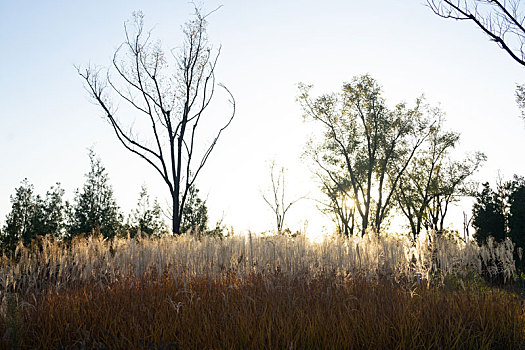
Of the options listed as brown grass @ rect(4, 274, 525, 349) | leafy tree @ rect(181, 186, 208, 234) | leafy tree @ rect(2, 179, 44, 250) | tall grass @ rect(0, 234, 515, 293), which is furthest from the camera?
leafy tree @ rect(181, 186, 208, 234)

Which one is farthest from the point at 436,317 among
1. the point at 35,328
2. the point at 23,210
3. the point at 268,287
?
the point at 23,210

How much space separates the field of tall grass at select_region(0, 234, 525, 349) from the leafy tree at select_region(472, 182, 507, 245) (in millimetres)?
11104

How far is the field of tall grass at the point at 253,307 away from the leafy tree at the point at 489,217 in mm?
11104

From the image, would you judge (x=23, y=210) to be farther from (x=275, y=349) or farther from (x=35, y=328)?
(x=275, y=349)

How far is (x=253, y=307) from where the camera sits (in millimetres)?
5059

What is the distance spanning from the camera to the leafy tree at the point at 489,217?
667 inches

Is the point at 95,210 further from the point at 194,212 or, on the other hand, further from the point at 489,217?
the point at 489,217

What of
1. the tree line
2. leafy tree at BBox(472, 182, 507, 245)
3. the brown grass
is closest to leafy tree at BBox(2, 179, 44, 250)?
the tree line

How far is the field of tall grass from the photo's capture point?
13.4 feet

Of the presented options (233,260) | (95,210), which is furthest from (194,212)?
(233,260)

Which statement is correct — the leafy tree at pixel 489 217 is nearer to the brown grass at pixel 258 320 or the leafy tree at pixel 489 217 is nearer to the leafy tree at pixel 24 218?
the brown grass at pixel 258 320

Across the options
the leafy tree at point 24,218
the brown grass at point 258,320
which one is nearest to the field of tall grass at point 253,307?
the brown grass at point 258,320

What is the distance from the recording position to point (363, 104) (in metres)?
27.2

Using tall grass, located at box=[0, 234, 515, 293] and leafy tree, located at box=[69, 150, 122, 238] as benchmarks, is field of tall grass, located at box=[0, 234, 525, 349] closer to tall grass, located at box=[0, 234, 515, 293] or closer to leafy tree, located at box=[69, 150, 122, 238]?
tall grass, located at box=[0, 234, 515, 293]
